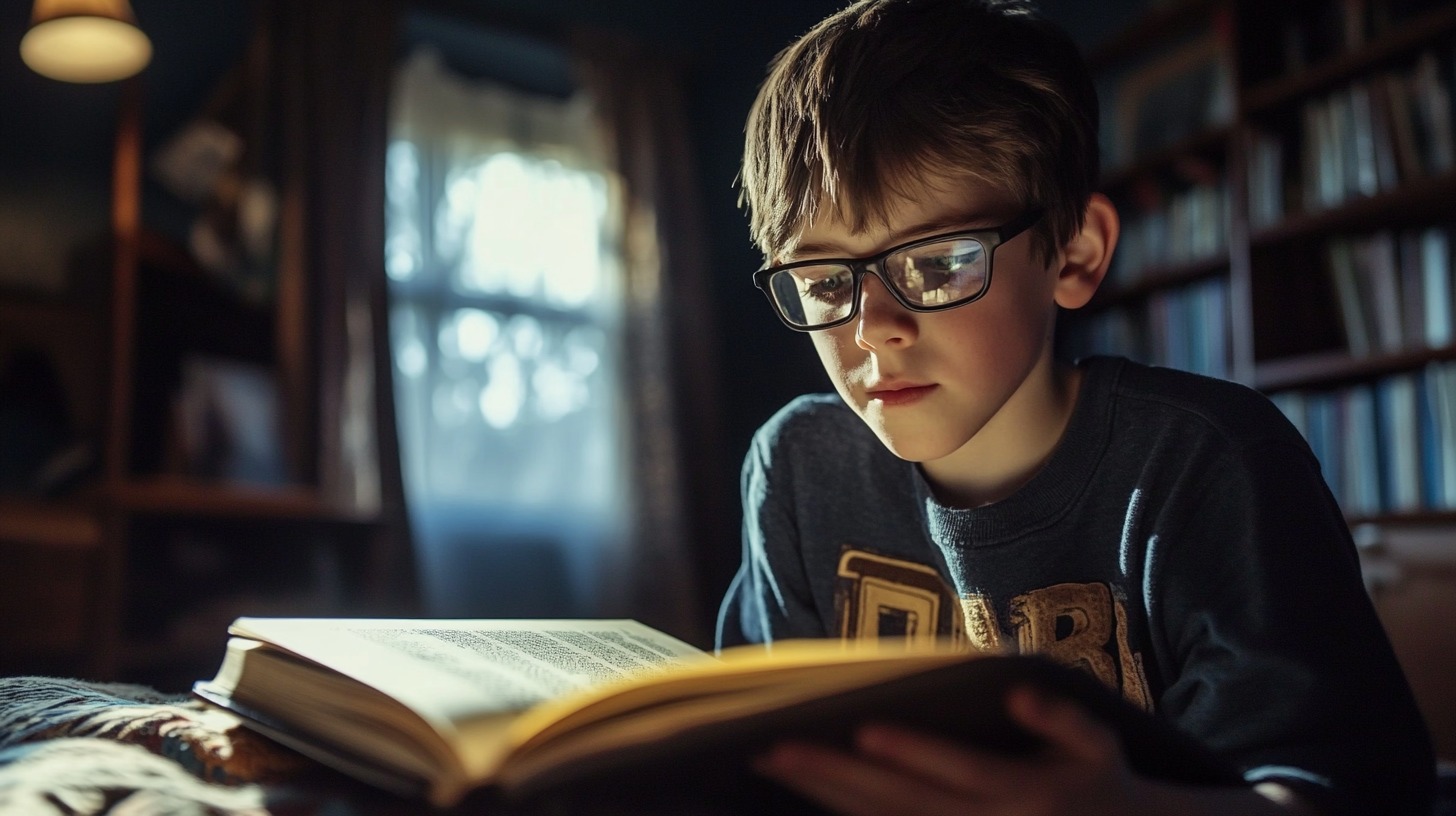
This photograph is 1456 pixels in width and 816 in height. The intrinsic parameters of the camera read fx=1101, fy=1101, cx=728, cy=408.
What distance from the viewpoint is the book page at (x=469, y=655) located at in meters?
0.48

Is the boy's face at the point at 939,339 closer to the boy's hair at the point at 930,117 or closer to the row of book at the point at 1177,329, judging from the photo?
the boy's hair at the point at 930,117

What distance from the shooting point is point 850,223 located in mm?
809

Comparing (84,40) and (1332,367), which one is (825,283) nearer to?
(1332,367)

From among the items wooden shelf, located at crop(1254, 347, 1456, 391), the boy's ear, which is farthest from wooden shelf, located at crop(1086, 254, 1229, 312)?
the boy's ear

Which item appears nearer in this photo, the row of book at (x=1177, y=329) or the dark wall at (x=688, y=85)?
the row of book at (x=1177, y=329)

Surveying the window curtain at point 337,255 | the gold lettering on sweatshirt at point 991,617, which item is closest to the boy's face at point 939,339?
the gold lettering on sweatshirt at point 991,617

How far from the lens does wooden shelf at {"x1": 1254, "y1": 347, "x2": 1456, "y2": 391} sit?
6.61 feet

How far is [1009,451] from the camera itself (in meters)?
0.86

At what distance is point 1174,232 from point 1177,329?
24cm

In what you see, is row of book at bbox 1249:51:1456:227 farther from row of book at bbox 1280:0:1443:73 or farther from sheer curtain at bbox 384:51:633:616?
sheer curtain at bbox 384:51:633:616

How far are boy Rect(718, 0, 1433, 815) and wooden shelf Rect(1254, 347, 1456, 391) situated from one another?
1.46 metres

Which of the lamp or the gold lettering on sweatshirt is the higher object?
the lamp

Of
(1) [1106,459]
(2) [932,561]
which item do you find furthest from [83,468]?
(1) [1106,459]

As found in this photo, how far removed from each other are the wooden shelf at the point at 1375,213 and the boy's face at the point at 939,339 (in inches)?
62.1
